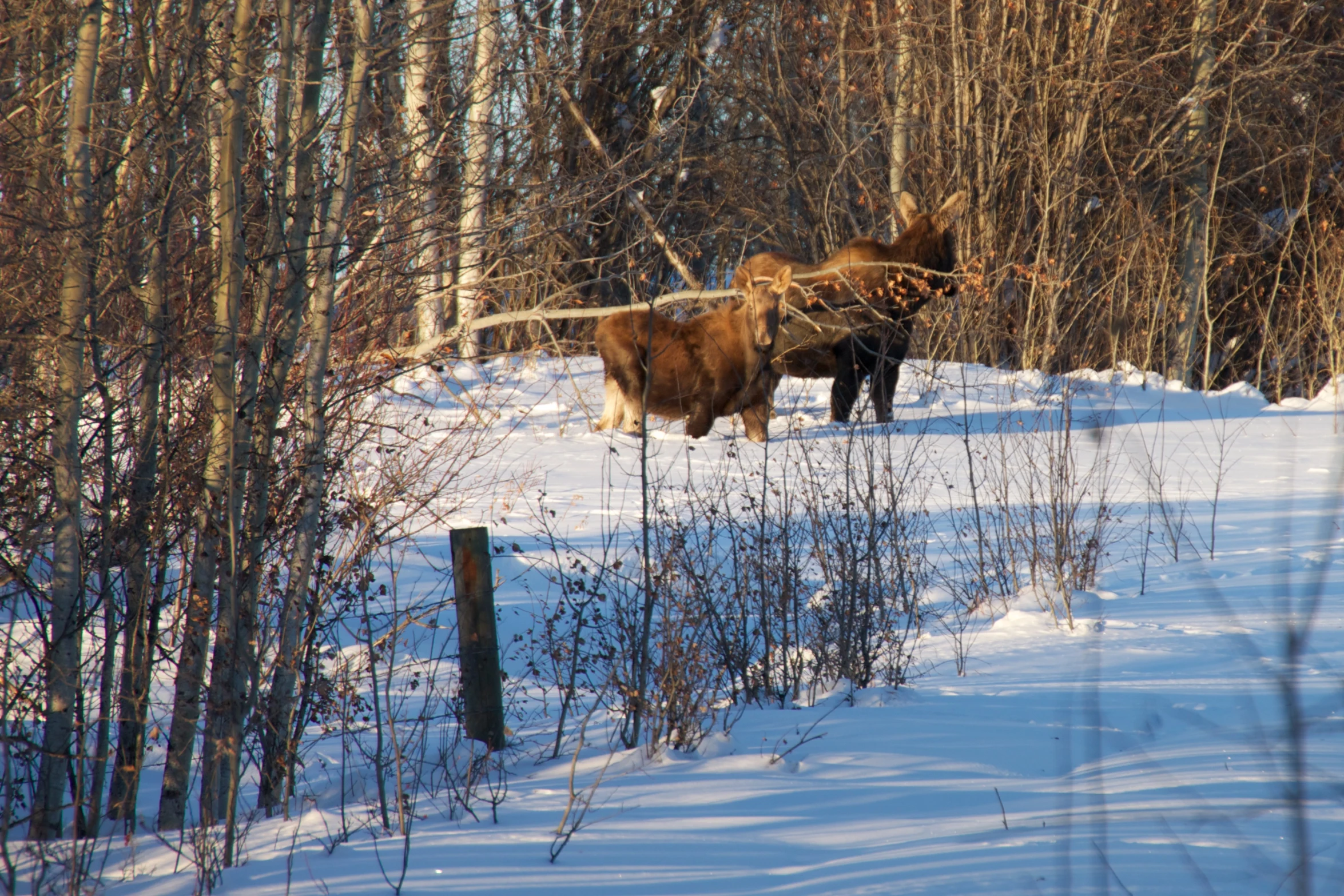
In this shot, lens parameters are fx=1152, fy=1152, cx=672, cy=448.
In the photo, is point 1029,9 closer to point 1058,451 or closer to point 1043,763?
point 1058,451

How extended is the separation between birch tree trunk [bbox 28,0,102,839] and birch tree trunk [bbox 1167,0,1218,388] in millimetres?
14223

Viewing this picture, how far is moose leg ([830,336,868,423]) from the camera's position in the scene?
946cm

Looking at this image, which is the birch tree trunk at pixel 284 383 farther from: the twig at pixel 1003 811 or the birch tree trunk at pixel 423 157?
the twig at pixel 1003 811

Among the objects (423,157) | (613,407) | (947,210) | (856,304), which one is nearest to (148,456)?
(423,157)

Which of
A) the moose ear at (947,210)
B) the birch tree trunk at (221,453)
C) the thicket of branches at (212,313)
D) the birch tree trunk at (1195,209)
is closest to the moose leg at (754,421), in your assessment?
the thicket of branches at (212,313)

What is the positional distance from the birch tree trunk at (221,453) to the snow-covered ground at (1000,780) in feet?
1.36

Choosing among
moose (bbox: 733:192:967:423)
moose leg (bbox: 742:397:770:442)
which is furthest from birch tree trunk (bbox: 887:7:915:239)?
moose leg (bbox: 742:397:770:442)

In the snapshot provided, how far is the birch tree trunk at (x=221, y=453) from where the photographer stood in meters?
3.58

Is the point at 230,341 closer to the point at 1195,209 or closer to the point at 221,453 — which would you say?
the point at 221,453

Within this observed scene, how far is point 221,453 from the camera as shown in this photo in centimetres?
367

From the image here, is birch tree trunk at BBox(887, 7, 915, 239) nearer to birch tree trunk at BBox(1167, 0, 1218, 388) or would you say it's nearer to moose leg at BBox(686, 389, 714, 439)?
birch tree trunk at BBox(1167, 0, 1218, 388)

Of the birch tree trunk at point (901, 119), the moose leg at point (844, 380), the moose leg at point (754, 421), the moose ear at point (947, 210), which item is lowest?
the moose leg at point (754, 421)

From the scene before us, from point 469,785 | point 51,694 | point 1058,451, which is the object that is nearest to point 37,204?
point 51,694

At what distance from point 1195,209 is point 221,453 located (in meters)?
15.2
